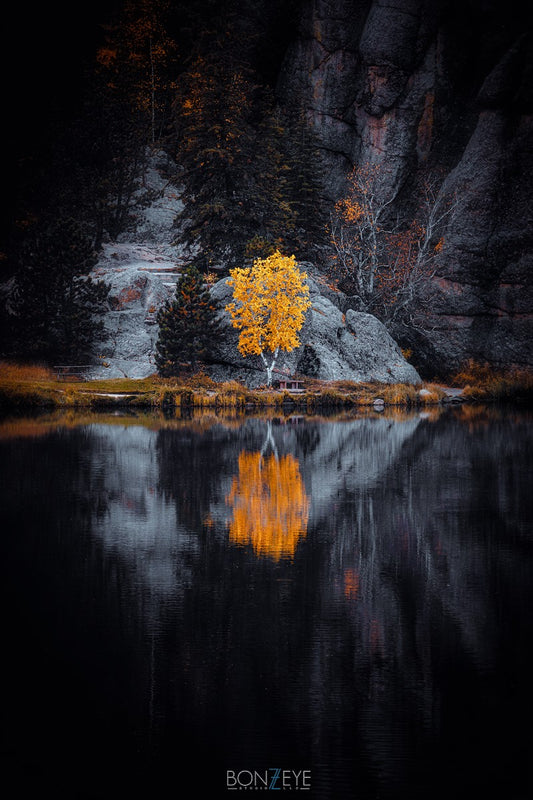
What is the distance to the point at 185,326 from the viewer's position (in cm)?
4894

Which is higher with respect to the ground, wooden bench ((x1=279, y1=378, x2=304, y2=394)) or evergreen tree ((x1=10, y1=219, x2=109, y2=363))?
evergreen tree ((x1=10, y1=219, x2=109, y2=363))

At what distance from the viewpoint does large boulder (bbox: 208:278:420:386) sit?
51.0m

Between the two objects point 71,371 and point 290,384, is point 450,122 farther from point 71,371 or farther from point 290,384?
point 71,371

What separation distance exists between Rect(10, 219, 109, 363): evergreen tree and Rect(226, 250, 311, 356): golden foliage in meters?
9.13

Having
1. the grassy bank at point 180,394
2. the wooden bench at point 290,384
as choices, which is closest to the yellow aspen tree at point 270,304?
the wooden bench at point 290,384

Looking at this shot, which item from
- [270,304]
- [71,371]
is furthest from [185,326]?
[71,371]

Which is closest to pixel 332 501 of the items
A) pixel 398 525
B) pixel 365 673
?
pixel 398 525

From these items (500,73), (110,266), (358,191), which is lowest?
(110,266)

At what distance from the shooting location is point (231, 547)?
13156 millimetres

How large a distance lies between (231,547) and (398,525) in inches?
129

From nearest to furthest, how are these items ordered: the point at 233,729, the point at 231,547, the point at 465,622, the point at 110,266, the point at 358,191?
the point at 233,729, the point at 465,622, the point at 231,547, the point at 110,266, the point at 358,191

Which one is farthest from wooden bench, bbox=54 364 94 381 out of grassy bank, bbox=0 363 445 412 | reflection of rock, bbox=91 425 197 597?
reflection of rock, bbox=91 425 197 597

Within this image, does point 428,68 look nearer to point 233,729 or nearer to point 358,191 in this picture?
point 358,191

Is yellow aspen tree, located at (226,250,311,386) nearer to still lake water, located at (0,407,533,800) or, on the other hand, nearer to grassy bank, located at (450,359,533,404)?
grassy bank, located at (450,359,533,404)
